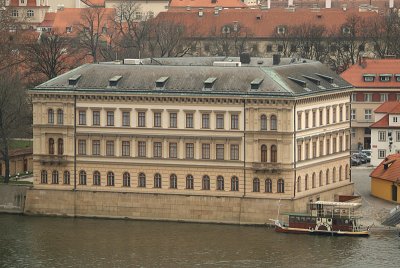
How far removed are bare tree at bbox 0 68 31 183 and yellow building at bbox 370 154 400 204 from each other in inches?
940

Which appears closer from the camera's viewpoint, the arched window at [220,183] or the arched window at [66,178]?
the arched window at [220,183]

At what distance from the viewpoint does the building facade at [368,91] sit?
527 feet

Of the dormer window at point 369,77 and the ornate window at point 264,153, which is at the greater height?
Answer: the dormer window at point 369,77

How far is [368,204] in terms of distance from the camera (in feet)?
430

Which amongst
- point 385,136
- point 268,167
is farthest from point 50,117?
point 385,136

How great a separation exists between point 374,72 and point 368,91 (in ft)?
4.97

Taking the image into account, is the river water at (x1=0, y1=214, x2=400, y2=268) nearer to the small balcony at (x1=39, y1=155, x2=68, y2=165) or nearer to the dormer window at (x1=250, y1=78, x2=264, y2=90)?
the small balcony at (x1=39, y1=155, x2=68, y2=165)

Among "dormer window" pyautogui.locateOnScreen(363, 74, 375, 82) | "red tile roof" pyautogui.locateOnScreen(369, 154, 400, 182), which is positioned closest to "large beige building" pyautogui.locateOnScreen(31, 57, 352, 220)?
"red tile roof" pyautogui.locateOnScreen(369, 154, 400, 182)

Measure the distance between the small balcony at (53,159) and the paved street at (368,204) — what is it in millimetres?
18565

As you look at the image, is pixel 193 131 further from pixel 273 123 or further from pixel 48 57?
pixel 48 57

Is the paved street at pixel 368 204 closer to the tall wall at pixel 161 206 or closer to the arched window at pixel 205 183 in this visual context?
the tall wall at pixel 161 206

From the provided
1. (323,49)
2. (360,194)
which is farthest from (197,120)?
(323,49)

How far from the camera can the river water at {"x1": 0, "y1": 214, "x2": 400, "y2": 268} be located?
11369 centimetres

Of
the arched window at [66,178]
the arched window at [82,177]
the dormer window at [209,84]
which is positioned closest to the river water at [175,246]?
the arched window at [82,177]
